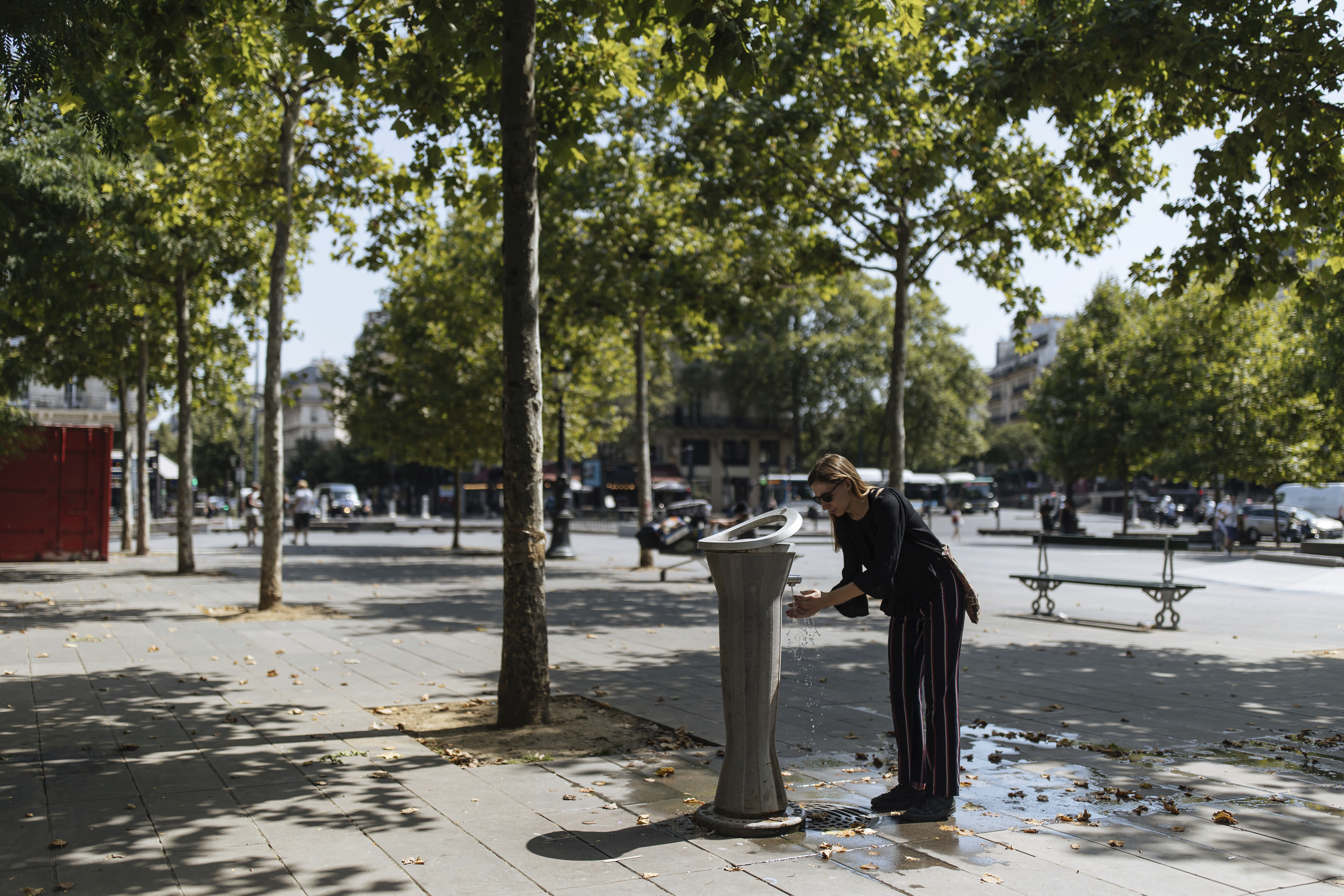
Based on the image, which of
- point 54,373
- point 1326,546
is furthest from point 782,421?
point 54,373

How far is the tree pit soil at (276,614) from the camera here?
11852mm

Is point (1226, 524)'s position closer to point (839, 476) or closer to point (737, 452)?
point (839, 476)

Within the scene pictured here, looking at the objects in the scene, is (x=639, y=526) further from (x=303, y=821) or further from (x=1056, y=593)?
(x=303, y=821)

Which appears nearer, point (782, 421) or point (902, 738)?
point (902, 738)

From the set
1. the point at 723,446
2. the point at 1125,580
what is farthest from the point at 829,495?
the point at 723,446

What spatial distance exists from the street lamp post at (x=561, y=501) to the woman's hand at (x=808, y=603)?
19013 mm

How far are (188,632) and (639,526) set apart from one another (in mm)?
10847

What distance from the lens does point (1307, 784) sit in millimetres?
5188

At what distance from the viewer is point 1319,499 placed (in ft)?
142

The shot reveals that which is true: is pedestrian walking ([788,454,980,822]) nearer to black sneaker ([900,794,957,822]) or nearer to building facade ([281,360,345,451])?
black sneaker ([900,794,957,822])

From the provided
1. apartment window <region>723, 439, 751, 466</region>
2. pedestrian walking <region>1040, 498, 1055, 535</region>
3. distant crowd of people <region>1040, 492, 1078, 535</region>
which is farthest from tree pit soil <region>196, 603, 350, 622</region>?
apartment window <region>723, 439, 751, 466</region>

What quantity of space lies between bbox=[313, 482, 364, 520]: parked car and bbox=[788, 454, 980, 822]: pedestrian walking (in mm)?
52142

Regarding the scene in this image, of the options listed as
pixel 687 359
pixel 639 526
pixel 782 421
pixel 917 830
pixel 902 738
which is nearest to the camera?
pixel 917 830

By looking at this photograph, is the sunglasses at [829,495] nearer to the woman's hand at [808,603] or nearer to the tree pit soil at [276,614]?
the woman's hand at [808,603]
